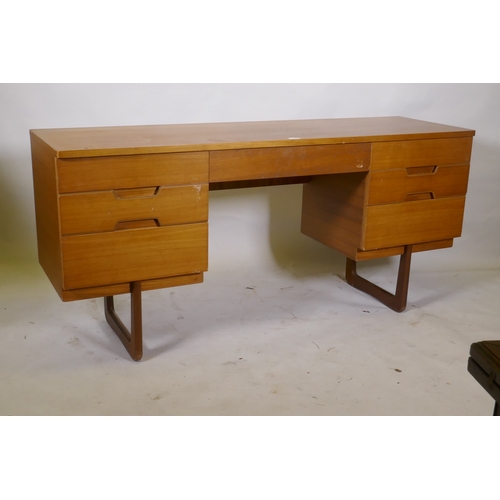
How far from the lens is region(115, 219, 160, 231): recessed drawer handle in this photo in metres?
2.21

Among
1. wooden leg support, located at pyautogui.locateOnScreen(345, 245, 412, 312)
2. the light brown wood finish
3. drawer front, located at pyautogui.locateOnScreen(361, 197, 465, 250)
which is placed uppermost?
drawer front, located at pyautogui.locateOnScreen(361, 197, 465, 250)

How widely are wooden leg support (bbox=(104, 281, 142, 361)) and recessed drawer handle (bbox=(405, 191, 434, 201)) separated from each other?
1118 millimetres

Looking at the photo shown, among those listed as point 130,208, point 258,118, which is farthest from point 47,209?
point 258,118

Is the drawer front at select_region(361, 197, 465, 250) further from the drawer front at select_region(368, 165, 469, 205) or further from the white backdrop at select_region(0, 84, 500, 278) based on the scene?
the white backdrop at select_region(0, 84, 500, 278)

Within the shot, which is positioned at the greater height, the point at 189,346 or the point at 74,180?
the point at 74,180

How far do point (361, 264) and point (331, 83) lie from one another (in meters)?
0.90

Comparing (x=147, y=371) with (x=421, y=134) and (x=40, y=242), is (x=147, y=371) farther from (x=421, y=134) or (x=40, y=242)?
(x=421, y=134)

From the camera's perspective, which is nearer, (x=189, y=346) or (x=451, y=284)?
(x=189, y=346)

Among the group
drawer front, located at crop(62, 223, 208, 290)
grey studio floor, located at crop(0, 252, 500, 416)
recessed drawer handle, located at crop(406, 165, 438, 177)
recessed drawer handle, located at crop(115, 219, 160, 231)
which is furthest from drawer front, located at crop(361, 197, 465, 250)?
recessed drawer handle, located at crop(115, 219, 160, 231)

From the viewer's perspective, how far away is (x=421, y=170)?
2719 millimetres

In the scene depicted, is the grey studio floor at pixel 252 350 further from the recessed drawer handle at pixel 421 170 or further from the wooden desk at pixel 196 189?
the recessed drawer handle at pixel 421 170

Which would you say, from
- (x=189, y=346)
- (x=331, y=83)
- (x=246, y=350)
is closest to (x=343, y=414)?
(x=246, y=350)

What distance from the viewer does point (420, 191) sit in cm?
272

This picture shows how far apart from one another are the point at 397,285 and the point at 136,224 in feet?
4.02
